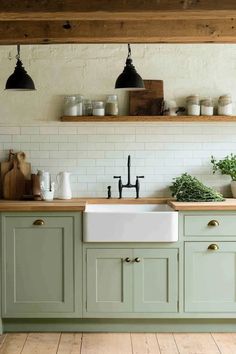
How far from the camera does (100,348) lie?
520cm

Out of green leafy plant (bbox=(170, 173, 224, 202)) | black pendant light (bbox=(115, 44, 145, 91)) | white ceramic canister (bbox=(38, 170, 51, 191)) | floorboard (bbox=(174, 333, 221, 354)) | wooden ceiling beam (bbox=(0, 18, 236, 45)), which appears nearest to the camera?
floorboard (bbox=(174, 333, 221, 354))

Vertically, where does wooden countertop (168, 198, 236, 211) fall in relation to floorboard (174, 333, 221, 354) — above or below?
above

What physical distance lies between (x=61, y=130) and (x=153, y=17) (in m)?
1.91

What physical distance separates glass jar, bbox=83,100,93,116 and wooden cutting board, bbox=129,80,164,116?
15.1 inches

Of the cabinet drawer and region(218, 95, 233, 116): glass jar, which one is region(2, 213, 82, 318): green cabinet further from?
region(218, 95, 233, 116): glass jar

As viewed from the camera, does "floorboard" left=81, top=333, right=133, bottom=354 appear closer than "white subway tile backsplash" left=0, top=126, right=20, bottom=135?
Yes

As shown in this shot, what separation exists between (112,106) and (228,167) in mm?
1235

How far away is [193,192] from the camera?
5.88 metres

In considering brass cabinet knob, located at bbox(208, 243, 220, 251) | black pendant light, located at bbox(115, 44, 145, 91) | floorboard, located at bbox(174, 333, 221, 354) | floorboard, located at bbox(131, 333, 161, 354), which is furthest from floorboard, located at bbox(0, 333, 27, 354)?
black pendant light, located at bbox(115, 44, 145, 91)

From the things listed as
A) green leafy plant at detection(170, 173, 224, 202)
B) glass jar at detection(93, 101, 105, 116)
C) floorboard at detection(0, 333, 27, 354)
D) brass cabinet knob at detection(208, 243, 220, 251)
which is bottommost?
floorboard at detection(0, 333, 27, 354)

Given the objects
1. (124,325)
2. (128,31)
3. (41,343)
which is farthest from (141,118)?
(41,343)

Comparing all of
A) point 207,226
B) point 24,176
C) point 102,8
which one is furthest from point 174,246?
point 102,8

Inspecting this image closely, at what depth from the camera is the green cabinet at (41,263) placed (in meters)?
5.55

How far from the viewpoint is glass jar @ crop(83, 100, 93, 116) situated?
249 inches
